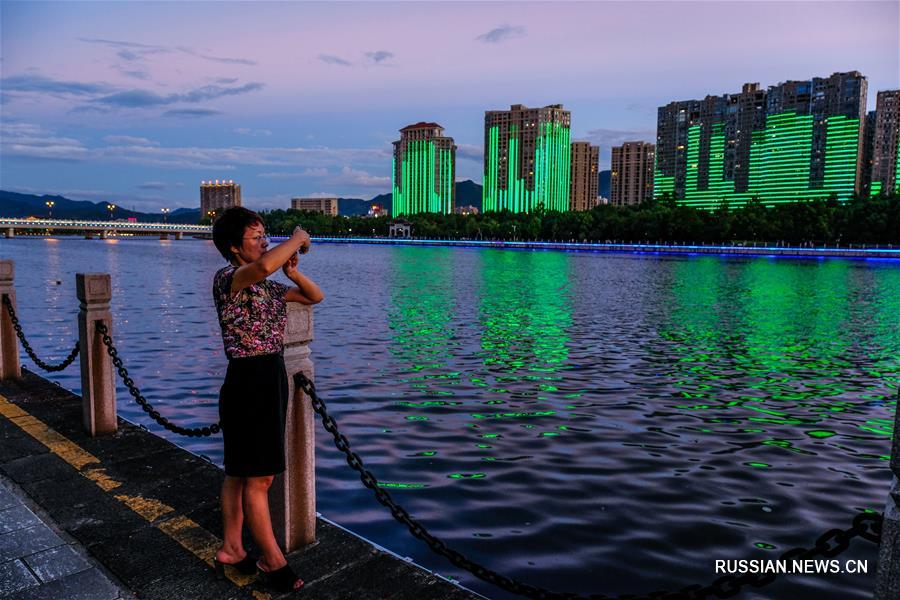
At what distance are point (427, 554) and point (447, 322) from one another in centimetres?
1712

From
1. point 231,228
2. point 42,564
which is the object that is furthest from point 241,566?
point 231,228

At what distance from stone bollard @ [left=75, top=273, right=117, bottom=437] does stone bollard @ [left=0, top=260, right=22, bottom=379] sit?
319cm

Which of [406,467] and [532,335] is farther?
[532,335]

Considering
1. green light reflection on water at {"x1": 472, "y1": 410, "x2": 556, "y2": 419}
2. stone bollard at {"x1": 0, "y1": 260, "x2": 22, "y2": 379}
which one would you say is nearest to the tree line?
green light reflection on water at {"x1": 472, "y1": 410, "x2": 556, "y2": 419}

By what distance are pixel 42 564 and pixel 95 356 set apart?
2854 mm

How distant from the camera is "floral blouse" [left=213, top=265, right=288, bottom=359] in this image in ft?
11.9

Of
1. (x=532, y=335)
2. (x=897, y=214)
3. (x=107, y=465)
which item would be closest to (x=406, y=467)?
(x=107, y=465)

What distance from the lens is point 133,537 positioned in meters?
4.50

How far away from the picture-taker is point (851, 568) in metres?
5.80

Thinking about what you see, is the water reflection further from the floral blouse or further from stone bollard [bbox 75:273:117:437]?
the floral blouse

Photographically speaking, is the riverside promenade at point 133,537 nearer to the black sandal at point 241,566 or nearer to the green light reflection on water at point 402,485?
the black sandal at point 241,566

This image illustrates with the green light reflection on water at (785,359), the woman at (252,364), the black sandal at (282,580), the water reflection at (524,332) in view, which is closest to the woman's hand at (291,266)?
the woman at (252,364)

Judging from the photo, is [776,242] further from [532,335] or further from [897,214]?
[532,335]

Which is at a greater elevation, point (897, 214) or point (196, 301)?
point (897, 214)
